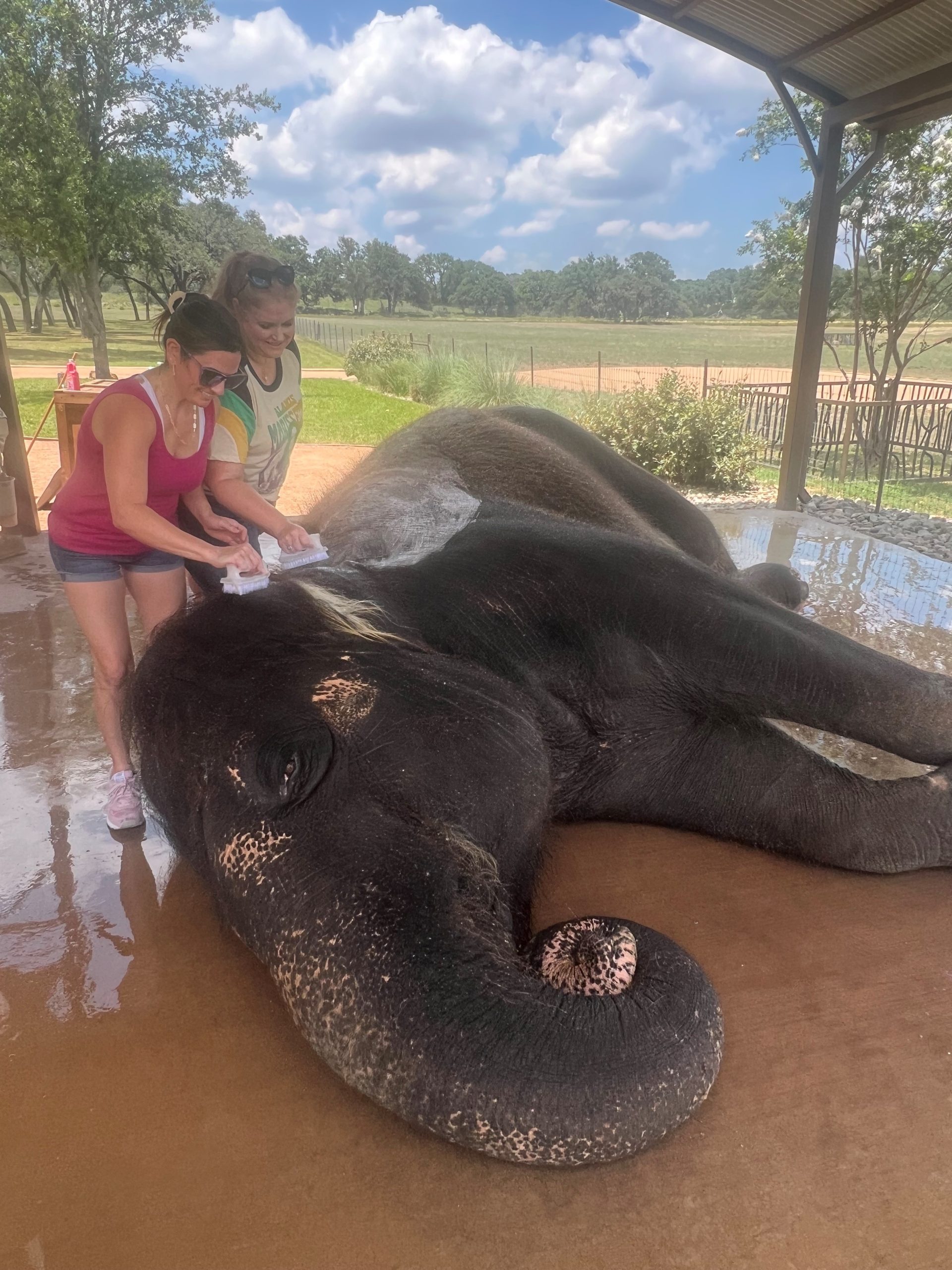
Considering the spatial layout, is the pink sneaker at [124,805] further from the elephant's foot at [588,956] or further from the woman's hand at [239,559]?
the elephant's foot at [588,956]

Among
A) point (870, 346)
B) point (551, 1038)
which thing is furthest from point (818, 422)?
point (551, 1038)

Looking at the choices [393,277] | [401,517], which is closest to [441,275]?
[393,277]

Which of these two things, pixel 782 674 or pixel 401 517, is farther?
pixel 401 517

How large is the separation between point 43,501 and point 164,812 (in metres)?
7.29

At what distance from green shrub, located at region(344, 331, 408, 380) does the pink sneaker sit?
12823mm

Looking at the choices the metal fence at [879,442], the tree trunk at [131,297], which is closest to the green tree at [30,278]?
the tree trunk at [131,297]

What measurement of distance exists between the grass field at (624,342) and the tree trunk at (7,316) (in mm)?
4820

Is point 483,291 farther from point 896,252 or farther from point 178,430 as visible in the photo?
point 178,430

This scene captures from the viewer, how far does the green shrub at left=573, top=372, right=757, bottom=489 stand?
11531 mm

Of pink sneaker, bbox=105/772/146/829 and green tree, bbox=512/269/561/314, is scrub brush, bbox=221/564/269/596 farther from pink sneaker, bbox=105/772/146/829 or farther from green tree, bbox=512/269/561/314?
green tree, bbox=512/269/561/314

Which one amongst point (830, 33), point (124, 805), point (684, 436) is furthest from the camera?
point (684, 436)

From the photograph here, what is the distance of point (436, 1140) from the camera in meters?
1.76

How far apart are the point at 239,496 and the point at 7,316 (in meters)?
6.17

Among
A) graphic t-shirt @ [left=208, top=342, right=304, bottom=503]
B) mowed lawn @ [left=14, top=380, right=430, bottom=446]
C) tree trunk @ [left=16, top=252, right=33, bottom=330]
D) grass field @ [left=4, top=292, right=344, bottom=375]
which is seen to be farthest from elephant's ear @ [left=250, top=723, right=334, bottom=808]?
tree trunk @ [left=16, top=252, right=33, bottom=330]
